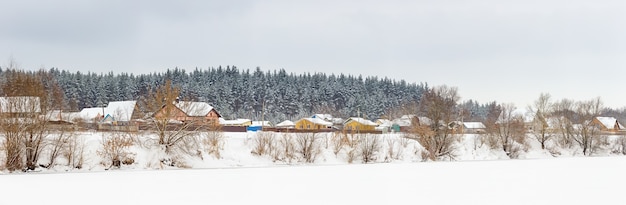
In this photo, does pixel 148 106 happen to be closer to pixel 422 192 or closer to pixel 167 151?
pixel 167 151

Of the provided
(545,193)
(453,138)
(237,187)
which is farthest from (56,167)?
(453,138)

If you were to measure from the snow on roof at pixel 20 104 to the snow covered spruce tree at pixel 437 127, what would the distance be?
109 ft

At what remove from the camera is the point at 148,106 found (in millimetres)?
42781

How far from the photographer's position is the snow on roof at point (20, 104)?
1410 inches

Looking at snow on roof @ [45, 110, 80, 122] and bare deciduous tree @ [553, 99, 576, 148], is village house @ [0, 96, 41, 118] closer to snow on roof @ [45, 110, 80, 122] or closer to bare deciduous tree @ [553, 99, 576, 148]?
snow on roof @ [45, 110, 80, 122]

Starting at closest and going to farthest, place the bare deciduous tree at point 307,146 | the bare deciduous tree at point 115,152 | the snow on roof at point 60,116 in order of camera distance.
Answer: the snow on roof at point 60,116 → the bare deciduous tree at point 115,152 → the bare deciduous tree at point 307,146

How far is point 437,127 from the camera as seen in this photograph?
54.3m

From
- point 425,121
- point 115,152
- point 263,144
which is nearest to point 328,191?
point 115,152

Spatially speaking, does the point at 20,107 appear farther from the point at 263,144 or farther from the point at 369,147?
the point at 369,147

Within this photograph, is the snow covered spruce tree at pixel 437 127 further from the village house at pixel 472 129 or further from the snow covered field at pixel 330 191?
the snow covered field at pixel 330 191

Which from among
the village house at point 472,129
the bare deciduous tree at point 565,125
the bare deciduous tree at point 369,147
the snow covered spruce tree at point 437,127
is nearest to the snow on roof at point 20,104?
the bare deciduous tree at point 369,147

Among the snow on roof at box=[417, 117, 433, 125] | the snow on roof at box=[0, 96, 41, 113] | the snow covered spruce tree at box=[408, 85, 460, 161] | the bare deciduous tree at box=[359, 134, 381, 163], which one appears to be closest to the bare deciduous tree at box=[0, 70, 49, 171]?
the snow on roof at box=[0, 96, 41, 113]

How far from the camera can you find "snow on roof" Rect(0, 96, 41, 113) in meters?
35.8

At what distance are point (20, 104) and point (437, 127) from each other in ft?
126
